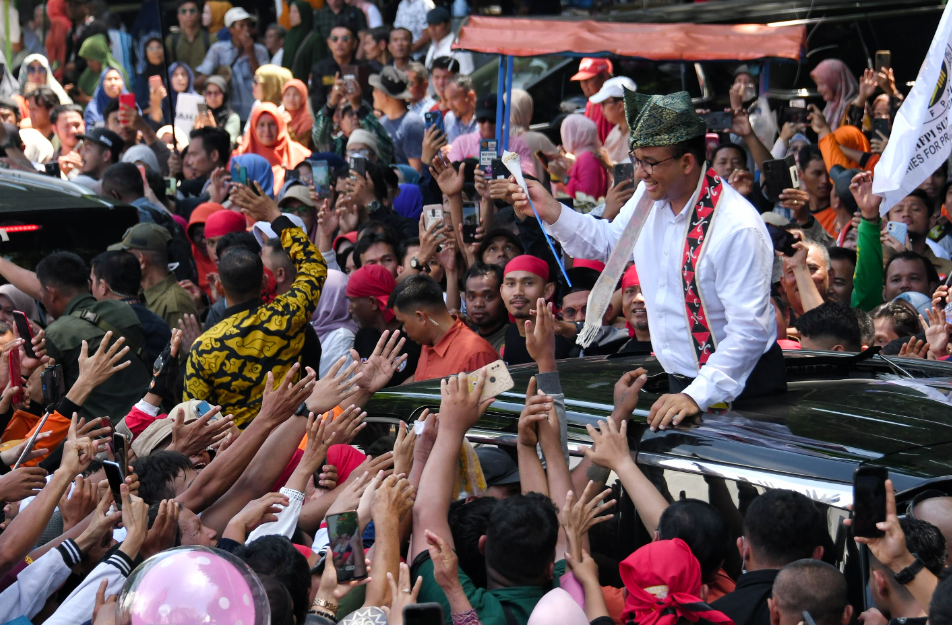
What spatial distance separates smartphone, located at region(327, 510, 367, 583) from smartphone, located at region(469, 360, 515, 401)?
32.8 inches

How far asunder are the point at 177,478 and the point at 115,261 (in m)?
2.95

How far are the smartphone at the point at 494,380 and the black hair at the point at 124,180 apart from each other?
6360 millimetres

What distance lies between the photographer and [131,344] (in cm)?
680

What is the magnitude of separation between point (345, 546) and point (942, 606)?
1516mm

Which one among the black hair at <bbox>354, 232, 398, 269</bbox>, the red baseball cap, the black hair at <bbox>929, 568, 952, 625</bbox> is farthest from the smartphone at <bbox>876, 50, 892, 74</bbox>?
the black hair at <bbox>929, 568, 952, 625</bbox>

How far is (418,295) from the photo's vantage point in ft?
20.0

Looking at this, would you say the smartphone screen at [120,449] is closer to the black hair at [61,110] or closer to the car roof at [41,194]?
the car roof at [41,194]

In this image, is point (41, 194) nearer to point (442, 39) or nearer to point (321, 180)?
point (321, 180)

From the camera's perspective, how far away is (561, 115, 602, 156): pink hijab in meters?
9.66

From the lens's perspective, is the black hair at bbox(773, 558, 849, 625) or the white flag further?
the white flag

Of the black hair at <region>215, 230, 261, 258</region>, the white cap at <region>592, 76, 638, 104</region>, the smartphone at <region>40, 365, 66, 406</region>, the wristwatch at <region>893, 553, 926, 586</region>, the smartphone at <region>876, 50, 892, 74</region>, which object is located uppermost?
the smartphone at <region>876, 50, 892, 74</region>

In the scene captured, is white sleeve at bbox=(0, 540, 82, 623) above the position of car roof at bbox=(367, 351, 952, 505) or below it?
below

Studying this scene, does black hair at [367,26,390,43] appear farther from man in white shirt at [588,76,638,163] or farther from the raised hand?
the raised hand

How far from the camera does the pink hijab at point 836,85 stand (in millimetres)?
10094
